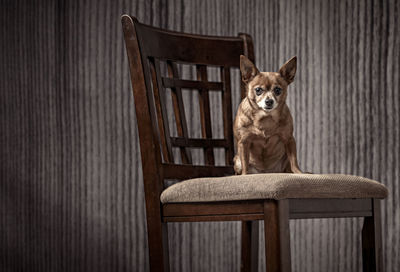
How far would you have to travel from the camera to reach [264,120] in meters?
1.60

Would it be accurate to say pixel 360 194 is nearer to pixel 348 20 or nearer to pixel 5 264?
pixel 348 20

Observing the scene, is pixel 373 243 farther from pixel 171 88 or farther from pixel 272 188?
pixel 171 88

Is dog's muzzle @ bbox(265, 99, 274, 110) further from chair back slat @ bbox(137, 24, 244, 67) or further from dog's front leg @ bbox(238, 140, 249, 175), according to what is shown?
chair back slat @ bbox(137, 24, 244, 67)

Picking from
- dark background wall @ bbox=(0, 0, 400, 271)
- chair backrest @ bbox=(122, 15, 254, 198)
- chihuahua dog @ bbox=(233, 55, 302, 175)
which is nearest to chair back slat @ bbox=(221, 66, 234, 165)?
chair backrest @ bbox=(122, 15, 254, 198)

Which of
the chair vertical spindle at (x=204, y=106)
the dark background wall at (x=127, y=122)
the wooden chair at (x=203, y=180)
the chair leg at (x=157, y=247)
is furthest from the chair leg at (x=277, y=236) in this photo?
the dark background wall at (x=127, y=122)

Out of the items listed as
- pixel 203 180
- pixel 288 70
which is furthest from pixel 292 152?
pixel 203 180

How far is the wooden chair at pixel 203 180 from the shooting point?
1.32 m

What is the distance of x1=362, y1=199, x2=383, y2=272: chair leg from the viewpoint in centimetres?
149

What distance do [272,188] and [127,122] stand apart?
1371 millimetres

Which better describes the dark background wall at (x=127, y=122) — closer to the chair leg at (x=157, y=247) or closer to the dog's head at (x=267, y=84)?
the dog's head at (x=267, y=84)

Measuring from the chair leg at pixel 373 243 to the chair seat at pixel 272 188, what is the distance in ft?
0.19

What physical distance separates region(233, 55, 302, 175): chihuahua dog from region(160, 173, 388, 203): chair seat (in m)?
0.22

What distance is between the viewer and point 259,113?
5.25 feet

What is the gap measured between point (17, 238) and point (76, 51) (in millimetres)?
932
